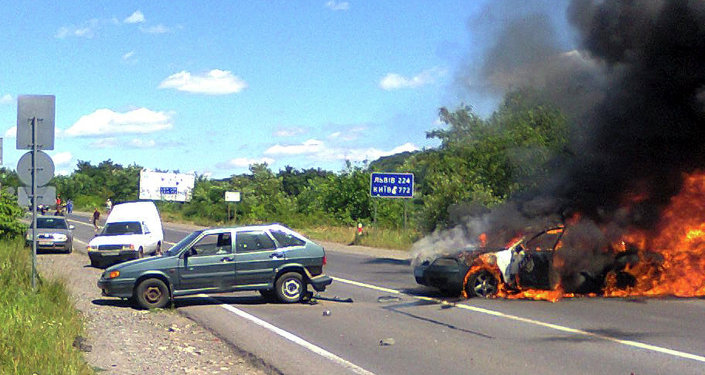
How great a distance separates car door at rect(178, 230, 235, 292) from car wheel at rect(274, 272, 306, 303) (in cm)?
89

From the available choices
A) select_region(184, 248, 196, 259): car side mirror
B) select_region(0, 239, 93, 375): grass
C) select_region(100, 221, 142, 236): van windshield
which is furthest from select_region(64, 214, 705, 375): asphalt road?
select_region(100, 221, 142, 236): van windshield

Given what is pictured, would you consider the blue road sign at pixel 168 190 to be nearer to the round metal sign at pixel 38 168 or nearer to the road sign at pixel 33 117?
the round metal sign at pixel 38 168

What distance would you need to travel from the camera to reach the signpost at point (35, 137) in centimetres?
1238

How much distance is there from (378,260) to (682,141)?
11.8 meters

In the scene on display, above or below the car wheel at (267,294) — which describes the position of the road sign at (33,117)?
above

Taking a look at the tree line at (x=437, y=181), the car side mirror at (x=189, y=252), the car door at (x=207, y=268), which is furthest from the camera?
the tree line at (x=437, y=181)

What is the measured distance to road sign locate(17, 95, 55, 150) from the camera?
12.4 metres

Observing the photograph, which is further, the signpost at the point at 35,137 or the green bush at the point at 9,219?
the green bush at the point at 9,219

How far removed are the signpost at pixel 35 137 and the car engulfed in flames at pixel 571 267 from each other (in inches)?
291

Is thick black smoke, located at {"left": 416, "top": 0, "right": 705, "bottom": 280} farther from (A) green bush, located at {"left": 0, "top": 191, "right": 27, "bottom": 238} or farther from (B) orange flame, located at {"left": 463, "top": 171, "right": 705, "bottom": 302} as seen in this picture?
(A) green bush, located at {"left": 0, "top": 191, "right": 27, "bottom": 238}

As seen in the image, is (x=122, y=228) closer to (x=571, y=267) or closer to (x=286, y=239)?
(x=286, y=239)

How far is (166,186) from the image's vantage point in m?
73.7

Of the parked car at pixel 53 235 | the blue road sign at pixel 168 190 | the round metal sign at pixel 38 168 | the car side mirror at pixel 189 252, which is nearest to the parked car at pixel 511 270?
the car side mirror at pixel 189 252

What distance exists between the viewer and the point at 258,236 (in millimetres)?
14117
